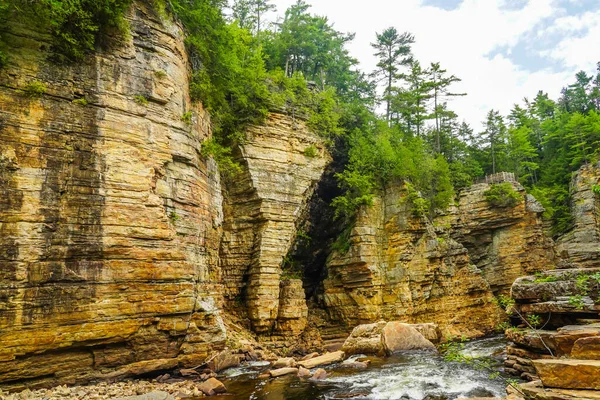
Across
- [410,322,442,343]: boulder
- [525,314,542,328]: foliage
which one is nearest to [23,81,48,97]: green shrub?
[525,314,542,328]: foliage

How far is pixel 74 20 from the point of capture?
1188 cm

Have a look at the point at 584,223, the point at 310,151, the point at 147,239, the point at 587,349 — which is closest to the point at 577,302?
the point at 587,349

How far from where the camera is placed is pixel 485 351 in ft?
58.2

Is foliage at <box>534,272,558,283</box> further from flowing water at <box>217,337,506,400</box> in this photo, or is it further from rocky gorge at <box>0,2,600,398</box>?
flowing water at <box>217,337,506,400</box>

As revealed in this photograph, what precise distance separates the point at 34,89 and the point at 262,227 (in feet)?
39.5

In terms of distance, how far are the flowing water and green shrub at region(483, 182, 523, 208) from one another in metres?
17.7

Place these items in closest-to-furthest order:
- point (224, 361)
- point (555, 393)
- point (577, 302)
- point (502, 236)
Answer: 1. point (555, 393)
2. point (577, 302)
3. point (224, 361)
4. point (502, 236)

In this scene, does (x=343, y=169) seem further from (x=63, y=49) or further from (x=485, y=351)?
(x=63, y=49)

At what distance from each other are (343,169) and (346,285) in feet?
27.8

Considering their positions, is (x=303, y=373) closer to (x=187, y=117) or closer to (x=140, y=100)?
(x=187, y=117)

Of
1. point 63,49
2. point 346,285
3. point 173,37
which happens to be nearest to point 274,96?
point 173,37

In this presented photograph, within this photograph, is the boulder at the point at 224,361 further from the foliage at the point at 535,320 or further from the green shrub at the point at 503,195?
the green shrub at the point at 503,195

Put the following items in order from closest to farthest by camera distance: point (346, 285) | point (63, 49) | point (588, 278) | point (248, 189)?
point (588, 278)
point (63, 49)
point (248, 189)
point (346, 285)

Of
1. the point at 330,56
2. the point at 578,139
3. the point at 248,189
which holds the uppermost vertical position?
the point at 330,56
